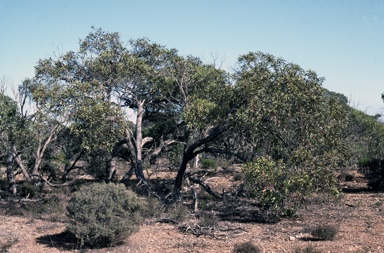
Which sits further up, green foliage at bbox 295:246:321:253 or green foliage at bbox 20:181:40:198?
green foliage at bbox 20:181:40:198

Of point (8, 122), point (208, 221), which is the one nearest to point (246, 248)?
point (208, 221)

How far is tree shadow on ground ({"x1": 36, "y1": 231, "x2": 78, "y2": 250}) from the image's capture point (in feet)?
33.1

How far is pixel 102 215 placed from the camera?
988 cm

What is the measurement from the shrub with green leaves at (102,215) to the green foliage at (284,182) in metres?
2.82

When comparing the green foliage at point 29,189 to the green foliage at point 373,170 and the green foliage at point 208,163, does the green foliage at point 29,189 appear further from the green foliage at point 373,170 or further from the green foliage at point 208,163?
the green foliage at point 373,170

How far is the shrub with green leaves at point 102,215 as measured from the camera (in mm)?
9727

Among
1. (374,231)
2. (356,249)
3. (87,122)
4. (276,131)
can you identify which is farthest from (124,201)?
(374,231)

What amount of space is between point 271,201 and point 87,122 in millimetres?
5372

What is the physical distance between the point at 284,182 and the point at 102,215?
4.10m

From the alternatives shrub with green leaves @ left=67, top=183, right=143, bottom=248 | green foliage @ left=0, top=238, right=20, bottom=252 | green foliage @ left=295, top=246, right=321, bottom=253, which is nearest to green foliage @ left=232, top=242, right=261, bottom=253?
green foliage @ left=295, top=246, right=321, bottom=253

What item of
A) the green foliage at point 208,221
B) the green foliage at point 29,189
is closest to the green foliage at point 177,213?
the green foliage at point 208,221

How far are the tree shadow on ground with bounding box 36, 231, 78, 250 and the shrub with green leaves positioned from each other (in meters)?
0.28

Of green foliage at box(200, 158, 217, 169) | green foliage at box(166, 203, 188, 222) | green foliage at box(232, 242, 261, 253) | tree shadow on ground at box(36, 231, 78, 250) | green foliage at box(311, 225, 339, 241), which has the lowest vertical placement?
tree shadow on ground at box(36, 231, 78, 250)

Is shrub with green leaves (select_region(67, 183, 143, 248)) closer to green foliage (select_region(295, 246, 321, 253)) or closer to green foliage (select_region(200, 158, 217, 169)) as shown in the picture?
green foliage (select_region(295, 246, 321, 253))
